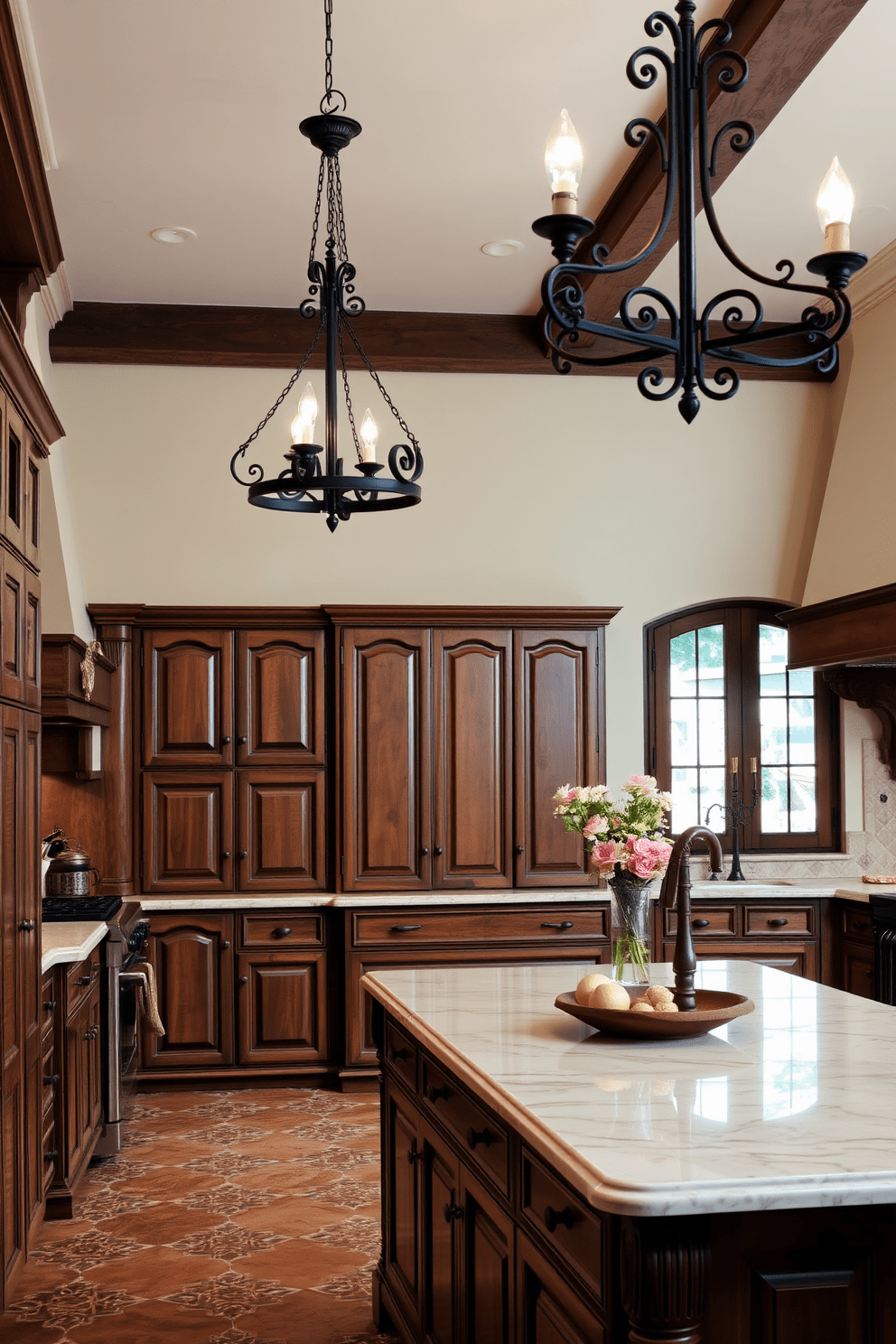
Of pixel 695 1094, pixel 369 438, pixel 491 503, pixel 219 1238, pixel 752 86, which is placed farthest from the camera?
pixel 491 503

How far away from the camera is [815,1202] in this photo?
157 centimetres

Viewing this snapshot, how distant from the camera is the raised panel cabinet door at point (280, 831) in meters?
5.88

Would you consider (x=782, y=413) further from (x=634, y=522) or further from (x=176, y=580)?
(x=176, y=580)

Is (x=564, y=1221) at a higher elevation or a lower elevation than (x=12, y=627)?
lower

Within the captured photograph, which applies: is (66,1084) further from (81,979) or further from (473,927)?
(473,927)

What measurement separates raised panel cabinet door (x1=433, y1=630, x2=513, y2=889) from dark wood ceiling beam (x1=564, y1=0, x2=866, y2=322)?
1871mm

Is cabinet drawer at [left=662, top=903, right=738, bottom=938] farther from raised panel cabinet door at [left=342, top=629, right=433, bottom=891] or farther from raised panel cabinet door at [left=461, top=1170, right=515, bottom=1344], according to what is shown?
raised panel cabinet door at [left=461, top=1170, right=515, bottom=1344]

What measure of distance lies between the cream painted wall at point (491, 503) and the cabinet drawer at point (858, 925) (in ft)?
4.19

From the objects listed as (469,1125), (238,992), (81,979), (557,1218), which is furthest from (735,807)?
(557,1218)

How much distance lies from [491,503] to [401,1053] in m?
3.79

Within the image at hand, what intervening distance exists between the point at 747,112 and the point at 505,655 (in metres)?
2.68

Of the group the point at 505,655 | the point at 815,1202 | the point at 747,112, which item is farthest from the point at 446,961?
the point at 815,1202

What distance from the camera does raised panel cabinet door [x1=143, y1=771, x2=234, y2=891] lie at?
585 cm

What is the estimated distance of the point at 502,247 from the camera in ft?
17.6
